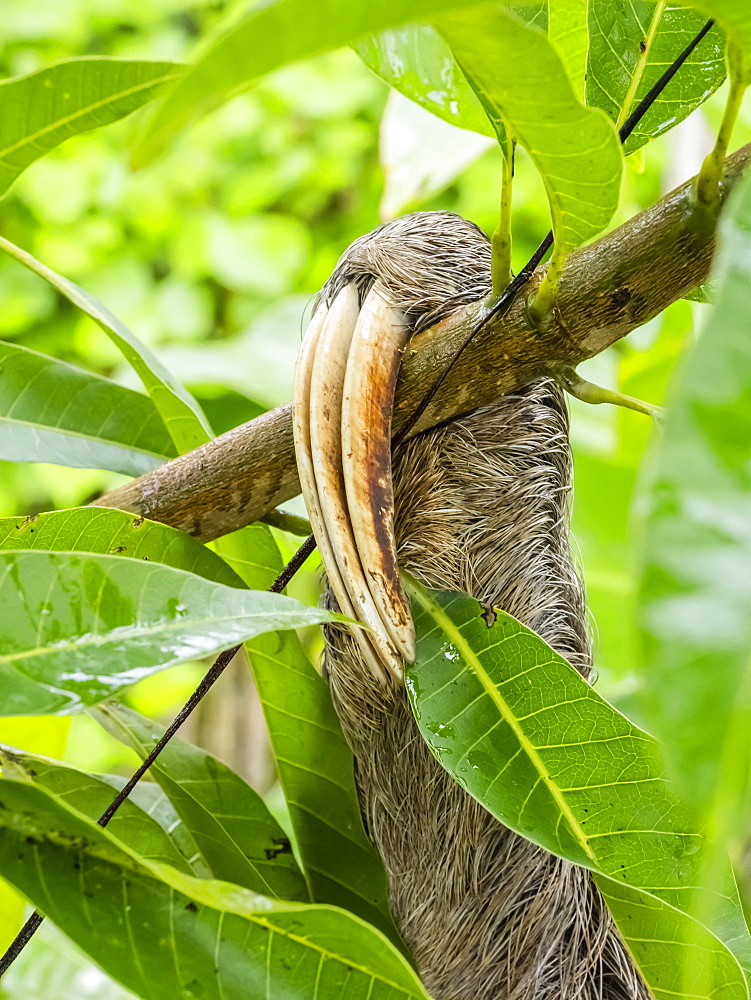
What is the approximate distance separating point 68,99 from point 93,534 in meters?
0.18

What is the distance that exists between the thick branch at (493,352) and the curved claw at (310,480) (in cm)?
4

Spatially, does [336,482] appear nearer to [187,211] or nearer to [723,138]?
[723,138]

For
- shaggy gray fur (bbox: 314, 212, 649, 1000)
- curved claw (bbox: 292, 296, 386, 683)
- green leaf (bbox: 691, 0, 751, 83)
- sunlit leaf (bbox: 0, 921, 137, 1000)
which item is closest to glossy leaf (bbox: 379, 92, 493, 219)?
shaggy gray fur (bbox: 314, 212, 649, 1000)

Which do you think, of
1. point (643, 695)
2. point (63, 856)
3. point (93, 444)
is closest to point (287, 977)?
point (63, 856)

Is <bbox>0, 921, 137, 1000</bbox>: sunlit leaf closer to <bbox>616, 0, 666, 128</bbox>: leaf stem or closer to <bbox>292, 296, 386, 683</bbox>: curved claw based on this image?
<bbox>292, 296, 386, 683</bbox>: curved claw

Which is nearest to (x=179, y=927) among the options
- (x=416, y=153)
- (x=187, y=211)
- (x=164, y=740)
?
(x=164, y=740)

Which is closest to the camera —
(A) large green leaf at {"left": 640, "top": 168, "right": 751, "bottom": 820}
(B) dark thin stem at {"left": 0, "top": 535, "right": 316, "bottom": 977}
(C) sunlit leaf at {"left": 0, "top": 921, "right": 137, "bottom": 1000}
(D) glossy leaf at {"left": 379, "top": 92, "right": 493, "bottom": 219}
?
(A) large green leaf at {"left": 640, "top": 168, "right": 751, "bottom": 820}

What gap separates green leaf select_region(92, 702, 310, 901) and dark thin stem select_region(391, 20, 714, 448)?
22cm

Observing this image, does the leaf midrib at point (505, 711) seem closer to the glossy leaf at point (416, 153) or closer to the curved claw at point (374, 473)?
the curved claw at point (374, 473)

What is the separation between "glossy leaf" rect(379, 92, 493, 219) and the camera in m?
0.76

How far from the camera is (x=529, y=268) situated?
0.36m

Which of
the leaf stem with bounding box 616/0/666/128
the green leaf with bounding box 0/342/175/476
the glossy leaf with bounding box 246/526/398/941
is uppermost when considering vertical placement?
the leaf stem with bounding box 616/0/666/128

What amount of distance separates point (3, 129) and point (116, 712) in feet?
1.00

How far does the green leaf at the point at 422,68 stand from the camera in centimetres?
40
